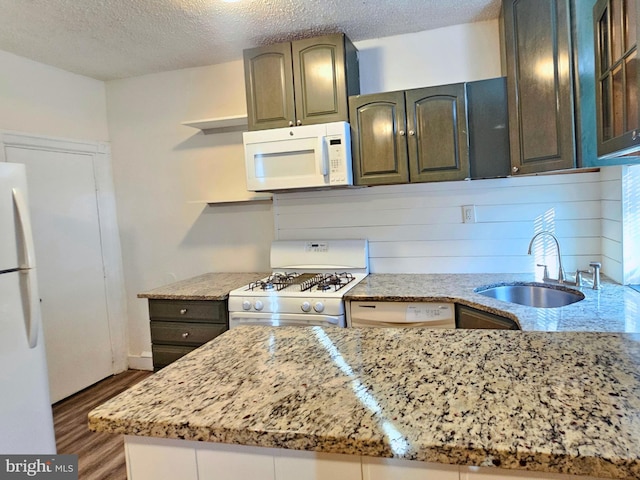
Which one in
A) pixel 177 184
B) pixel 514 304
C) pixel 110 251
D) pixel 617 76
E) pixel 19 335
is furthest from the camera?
pixel 110 251

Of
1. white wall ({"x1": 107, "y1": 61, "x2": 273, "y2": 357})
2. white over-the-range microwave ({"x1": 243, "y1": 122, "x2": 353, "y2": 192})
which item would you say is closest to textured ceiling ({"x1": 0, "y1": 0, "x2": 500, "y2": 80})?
white wall ({"x1": 107, "y1": 61, "x2": 273, "y2": 357})

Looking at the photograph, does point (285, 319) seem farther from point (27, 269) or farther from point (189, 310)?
point (27, 269)

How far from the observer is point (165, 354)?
269 cm

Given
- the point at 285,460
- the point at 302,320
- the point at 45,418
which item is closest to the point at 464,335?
the point at 285,460

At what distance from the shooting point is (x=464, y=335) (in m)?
1.25

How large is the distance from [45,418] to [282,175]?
1.86 m

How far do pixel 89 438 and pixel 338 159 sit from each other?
7.59 feet

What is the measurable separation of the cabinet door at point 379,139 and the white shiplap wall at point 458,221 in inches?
12.2

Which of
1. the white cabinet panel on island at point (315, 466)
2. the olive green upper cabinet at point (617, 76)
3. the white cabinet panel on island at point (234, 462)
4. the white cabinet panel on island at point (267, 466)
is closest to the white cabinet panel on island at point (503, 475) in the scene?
the white cabinet panel on island at point (267, 466)

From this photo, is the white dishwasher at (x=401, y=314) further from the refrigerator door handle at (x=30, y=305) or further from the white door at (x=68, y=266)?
the white door at (x=68, y=266)

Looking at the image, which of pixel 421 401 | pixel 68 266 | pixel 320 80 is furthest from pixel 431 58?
pixel 68 266

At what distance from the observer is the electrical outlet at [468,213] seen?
8.87 feet

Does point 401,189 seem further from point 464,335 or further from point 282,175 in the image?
point 464,335

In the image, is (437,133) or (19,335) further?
(437,133)
